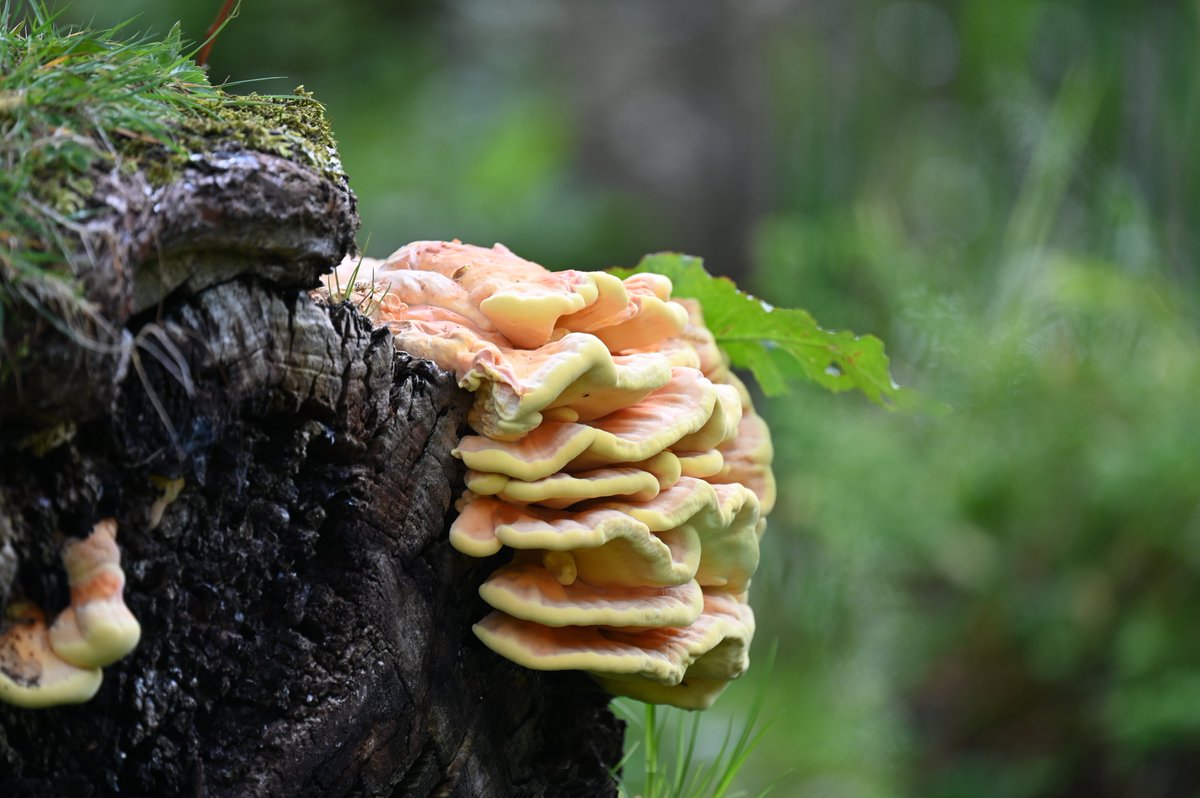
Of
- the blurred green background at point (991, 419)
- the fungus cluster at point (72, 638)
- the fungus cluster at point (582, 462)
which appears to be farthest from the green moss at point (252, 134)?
the blurred green background at point (991, 419)

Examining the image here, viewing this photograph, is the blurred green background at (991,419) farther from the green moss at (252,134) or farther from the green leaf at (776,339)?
the green moss at (252,134)

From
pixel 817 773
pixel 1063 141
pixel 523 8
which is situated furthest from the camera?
pixel 523 8

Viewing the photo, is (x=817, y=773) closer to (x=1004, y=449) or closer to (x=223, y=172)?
(x=1004, y=449)

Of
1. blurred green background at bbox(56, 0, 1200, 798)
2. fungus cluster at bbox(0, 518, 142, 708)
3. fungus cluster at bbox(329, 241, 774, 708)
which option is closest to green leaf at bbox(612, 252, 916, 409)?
fungus cluster at bbox(329, 241, 774, 708)

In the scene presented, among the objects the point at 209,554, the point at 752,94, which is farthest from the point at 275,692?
the point at 752,94

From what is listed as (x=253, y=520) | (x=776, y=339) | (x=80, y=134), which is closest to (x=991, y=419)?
(x=776, y=339)

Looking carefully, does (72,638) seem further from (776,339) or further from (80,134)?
(776,339)
